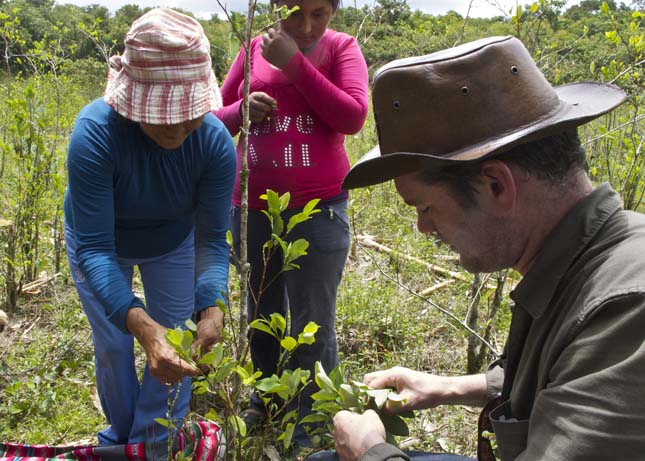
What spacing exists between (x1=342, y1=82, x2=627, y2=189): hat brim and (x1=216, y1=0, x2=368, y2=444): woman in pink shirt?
0.93 metres

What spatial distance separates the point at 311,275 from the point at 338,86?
78cm

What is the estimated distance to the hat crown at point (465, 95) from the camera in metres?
1.33

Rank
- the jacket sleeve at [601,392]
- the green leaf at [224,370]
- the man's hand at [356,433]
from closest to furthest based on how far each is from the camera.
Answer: the jacket sleeve at [601,392], the man's hand at [356,433], the green leaf at [224,370]

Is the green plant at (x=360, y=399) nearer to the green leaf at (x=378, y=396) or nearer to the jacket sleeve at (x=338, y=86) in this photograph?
the green leaf at (x=378, y=396)

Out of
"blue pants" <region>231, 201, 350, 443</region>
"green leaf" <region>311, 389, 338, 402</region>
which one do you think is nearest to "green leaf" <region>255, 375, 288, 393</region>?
"green leaf" <region>311, 389, 338, 402</region>

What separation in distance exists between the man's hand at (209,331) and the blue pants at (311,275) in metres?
0.38

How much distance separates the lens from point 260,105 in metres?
2.38

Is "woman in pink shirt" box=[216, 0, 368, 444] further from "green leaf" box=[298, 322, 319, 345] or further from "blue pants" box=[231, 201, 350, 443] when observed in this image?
"green leaf" box=[298, 322, 319, 345]

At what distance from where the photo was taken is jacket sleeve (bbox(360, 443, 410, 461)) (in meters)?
1.37

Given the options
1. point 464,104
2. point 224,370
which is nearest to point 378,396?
point 224,370

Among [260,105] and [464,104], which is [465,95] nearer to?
[464,104]

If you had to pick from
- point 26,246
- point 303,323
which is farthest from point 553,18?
point 26,246

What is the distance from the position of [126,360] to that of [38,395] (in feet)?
2.74

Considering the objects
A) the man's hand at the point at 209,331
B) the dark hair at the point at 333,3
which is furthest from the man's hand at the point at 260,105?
the man's hand at the point at 209,331
